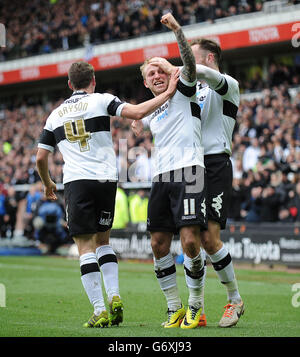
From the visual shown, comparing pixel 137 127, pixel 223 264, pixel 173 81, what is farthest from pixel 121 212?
pixel 173 81

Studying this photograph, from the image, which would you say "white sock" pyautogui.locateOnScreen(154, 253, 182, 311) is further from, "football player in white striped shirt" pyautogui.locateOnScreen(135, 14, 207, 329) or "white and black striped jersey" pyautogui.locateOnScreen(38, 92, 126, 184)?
"white and black striped jersey" pyautogui.locateOnScreen(38, 92, 126, 184)

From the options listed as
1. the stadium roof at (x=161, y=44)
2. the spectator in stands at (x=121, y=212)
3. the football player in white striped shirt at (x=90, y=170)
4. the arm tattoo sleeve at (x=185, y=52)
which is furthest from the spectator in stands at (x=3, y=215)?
the arm tattoo sleeve at (x=185, y=52)

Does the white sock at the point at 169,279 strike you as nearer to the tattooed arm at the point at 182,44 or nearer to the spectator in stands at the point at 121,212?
the tattooed arm at the point at 182,44

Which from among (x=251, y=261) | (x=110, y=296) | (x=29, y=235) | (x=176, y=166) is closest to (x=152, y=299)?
(x=110, y=296)

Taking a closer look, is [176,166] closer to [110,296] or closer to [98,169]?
[98,169]

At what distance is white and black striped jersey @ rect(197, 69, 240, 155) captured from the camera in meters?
6.46

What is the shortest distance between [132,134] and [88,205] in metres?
17.4

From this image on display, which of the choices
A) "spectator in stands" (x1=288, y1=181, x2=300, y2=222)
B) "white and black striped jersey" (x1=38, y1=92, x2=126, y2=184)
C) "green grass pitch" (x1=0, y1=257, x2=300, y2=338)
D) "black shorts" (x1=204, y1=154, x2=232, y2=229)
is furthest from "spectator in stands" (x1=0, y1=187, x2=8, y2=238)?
"black shorts" (x1=204, y1=154, x2=232, y2=229)

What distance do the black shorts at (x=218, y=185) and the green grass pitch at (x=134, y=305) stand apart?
105 cm

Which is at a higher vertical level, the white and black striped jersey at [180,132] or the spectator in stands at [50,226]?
the white and black striped jersey at [180,132]

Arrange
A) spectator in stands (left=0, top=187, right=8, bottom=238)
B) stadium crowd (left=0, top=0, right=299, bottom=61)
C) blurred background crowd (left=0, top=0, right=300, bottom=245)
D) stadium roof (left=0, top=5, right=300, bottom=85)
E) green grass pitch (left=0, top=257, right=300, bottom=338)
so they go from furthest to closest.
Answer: stadium crowd (left=0, top=0, right=299, bottom=61)
stadium roof (left=0, top=5, right=300, bottom=85)
spectator in stands (left=0, top=187, right=8, bottom=238)
blurred background crowd (left=0, top=0, right=300, bottom=245)
green grass pitch (left=0, top=257, right=300, bottom=338)

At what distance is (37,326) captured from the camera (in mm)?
6109

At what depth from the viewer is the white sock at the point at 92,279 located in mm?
6191

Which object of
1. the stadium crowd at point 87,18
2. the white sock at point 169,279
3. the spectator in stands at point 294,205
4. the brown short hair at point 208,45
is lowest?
the white sock at point 169,279
